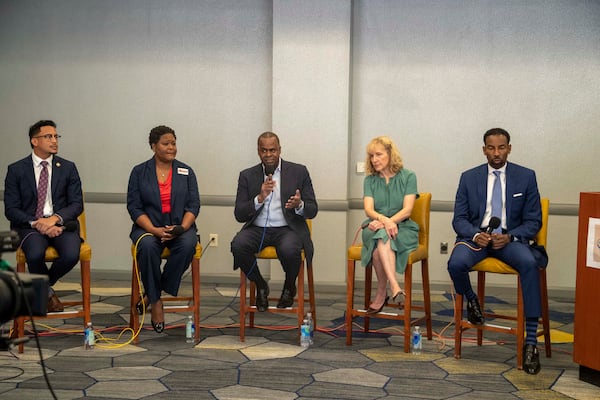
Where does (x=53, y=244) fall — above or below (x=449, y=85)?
below

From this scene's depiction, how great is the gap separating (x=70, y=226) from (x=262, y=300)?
1301 mm

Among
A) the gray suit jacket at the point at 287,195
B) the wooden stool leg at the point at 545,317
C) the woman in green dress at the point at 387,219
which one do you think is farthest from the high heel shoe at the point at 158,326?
the wooden stool leg at the point at 545,317

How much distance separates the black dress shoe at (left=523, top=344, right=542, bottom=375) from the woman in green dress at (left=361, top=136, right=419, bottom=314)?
875 millimetres

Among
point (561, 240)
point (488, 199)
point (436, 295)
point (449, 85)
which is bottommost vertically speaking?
point (436, 295)

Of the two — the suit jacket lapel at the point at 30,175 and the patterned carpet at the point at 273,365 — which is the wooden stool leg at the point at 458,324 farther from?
the suit jacket lapel at the point at 30,175

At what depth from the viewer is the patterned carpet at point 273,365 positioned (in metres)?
4.12

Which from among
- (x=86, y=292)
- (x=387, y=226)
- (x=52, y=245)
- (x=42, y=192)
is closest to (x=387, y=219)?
(x=387, y=226)

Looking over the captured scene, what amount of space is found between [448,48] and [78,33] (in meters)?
3.21

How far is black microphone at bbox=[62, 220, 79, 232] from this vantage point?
16.9 feet

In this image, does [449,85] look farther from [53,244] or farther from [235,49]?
[53,244]

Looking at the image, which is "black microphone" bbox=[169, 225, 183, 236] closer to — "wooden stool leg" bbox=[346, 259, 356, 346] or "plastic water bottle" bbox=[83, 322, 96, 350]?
"plastic water bottle" bbox=[83, 322, 96, 350]

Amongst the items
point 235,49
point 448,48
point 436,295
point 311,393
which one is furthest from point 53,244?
point 448,48

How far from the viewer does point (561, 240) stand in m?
6.86

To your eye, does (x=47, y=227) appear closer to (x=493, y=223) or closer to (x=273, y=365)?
(x=273, y=365)
